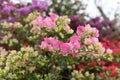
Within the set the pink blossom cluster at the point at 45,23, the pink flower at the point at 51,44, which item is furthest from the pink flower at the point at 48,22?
the pink flower at the point at 51,44

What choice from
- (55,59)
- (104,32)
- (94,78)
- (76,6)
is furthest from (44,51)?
(76,6)

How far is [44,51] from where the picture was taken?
3.27m

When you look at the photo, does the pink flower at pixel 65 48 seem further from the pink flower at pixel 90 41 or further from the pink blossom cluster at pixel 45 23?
the pink blossom cluster at pixel 45 23

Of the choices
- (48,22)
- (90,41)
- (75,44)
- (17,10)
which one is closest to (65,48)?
(75,44)

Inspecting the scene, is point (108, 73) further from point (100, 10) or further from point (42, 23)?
point (100, 10)

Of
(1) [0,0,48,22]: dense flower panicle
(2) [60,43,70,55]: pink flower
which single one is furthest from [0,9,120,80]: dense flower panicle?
(1) [0,0,48,22]: dense flower panicle

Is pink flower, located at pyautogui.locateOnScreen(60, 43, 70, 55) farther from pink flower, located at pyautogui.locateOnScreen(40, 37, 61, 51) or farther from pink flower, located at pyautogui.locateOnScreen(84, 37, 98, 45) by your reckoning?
pink flower, located at pyautogui.locateOnScreen(84, 37, 98, 45)

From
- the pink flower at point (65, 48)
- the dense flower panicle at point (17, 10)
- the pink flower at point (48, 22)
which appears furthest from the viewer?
the dense flower panicle at point (17, 10)

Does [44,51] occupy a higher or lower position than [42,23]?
lower

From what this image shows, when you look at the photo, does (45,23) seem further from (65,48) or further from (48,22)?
(65,48)

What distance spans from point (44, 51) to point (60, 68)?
21cm

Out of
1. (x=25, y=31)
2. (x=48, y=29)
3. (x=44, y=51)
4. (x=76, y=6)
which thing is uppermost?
(x=76, y=6)

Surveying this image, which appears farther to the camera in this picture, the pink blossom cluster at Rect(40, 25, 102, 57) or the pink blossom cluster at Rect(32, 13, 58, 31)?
the pink blossom cluster at Rect(32, 13, 58, 31)

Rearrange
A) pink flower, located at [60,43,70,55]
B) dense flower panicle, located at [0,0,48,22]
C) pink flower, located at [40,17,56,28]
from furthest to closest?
dense flower panicle, located at [0,0,48,22], pink flower, located at [40,17,56,28], pink flower, located at [60,43,70,55]
